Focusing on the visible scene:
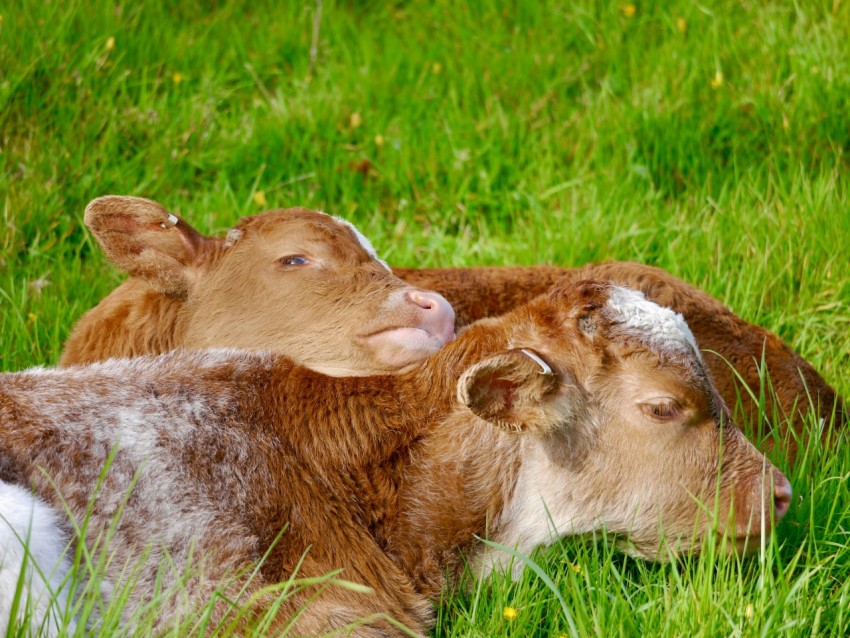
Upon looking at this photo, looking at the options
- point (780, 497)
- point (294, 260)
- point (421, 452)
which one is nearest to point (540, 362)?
point (421, 452)

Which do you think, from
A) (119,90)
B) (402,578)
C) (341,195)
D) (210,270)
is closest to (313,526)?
(402,578)

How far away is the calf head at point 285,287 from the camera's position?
4973 mm

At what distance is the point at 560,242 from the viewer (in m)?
6.63

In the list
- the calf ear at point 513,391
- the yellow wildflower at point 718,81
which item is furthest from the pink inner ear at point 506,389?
the yellow wildflower at point 718,81

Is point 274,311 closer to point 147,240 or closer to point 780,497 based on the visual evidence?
point 147,240

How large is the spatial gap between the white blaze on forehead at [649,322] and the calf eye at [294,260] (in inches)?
66.9

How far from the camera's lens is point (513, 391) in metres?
3.85

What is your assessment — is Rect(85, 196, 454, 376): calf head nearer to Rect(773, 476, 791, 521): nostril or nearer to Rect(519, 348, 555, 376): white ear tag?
Rect(519, 348, 555, 376): white ear tag

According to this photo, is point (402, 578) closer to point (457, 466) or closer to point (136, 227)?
point (457, 466)

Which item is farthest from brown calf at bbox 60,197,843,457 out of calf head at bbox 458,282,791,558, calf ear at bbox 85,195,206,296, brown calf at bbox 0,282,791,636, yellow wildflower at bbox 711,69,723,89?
yellow wildflower at bbox 711,69,723,89

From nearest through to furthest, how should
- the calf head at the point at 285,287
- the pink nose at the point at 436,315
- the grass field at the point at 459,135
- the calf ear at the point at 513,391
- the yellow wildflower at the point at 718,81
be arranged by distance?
1. the calf ear at the point at 513,391
2. the pink nose at the point at 436,315
3. the calf head at the point at 285,287
4. the grass field at the point at 459,135
5. the yellow wildflower at the point at 718,81

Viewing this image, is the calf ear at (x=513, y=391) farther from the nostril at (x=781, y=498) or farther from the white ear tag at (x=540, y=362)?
the nostril at (x=781, y=498)

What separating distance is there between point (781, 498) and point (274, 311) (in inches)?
93.9

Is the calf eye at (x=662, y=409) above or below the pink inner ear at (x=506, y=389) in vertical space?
below
